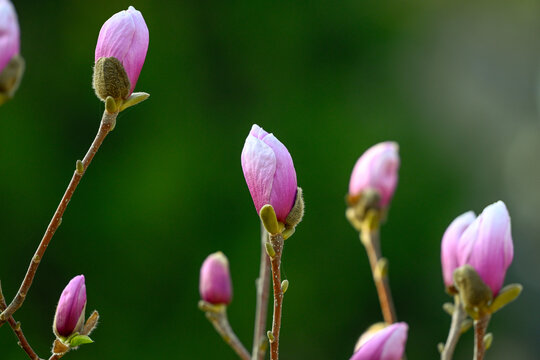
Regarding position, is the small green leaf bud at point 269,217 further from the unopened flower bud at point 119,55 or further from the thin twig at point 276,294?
the unopened flower bud at point 119,55

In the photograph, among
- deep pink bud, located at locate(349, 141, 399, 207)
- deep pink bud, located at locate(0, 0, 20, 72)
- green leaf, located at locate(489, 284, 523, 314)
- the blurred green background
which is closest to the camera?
deep pink bud, located at locate(0, 0, 20, 72)

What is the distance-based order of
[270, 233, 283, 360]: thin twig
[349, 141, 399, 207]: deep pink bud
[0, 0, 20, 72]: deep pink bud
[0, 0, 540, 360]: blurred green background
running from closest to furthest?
[0, 0, 20, 72]: deep pink bud < [270, 233, 283, 360]: thin twig < [349, 141, 399, 207]: deep pink bud < [0, 0, 540, 360]: blurred green background

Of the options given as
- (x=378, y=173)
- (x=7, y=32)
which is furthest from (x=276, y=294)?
(x=378, y=173)

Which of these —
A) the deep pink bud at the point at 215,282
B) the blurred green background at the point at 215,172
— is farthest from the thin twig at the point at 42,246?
the blurred green background at the point at 215,172

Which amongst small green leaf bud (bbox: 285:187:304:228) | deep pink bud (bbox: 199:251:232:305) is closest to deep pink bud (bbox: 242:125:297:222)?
small green leaf bud (bbox: 285:187:304:228)

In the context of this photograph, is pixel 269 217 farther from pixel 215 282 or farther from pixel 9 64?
pixel 215 282

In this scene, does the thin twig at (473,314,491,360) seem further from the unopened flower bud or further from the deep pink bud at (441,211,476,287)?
the unopened flower bud

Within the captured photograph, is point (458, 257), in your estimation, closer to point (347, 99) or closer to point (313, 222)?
point (313, 222)
